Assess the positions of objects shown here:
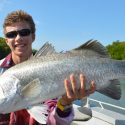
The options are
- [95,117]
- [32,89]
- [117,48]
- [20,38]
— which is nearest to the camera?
[32,89]

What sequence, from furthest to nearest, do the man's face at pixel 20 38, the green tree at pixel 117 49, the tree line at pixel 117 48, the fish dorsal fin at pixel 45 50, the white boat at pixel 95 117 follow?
the green tree at pixel 117 49, the tree line at pixel 117 48, the white boat at pixel 95 117, the man's face at pixel 20 38, the fish dorsal fin at pixel 45 50

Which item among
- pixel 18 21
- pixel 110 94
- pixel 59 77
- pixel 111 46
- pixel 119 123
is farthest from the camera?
pixel 111 46

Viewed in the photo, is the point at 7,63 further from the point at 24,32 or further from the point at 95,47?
the point at 95,47

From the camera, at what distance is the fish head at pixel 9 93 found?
380cm

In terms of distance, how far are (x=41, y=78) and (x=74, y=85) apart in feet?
1.21

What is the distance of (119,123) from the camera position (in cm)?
693

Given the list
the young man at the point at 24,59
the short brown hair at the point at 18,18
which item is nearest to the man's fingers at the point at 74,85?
the young man at the point at 24,59

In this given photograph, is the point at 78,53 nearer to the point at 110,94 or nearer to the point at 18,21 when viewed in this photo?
the point at 110,94

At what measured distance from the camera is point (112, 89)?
399cm

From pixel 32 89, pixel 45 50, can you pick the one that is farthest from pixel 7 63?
pixel 32 89

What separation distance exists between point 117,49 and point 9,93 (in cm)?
8076

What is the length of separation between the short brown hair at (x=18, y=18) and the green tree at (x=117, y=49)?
71080mm

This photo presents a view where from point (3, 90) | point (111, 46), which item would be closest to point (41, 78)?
point (3, 90)

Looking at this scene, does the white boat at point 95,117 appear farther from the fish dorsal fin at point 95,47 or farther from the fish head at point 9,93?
the fish head at point 9,93
